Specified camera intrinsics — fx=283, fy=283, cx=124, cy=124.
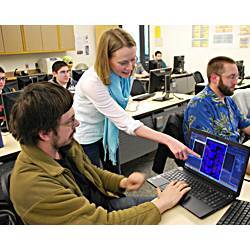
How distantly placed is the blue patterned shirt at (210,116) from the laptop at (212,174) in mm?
526

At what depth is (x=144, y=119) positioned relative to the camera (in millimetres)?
3041

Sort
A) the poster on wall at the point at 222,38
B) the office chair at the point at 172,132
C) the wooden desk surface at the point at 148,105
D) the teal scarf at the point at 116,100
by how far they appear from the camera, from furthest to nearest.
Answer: the poster on wall at the point at 222,38 → the wooden desk surface at the point at 148,105 → the office chair at the point at 172,132 → the teal scarf at the point at 116,100

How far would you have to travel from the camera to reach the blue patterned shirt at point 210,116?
1.80 metres

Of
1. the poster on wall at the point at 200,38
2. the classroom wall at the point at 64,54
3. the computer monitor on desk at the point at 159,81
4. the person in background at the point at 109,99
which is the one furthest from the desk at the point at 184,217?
the poster on wall at the point at 200,38

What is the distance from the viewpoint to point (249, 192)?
3.96 feet

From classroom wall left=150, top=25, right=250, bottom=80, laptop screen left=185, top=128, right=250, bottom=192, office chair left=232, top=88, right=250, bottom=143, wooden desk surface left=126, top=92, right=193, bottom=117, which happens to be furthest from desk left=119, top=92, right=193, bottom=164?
classroom wall left=150, top=25, right=250, bottom=80

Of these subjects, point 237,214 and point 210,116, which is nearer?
point 237,214

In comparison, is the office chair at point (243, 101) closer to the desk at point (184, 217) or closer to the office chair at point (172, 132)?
the office chair at point (172, 132)

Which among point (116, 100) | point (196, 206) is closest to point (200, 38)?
point (116, 100)

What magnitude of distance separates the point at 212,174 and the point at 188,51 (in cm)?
637

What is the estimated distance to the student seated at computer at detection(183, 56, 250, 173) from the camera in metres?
1.81

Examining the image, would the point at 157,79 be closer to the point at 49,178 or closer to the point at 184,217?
the point at 184,217
